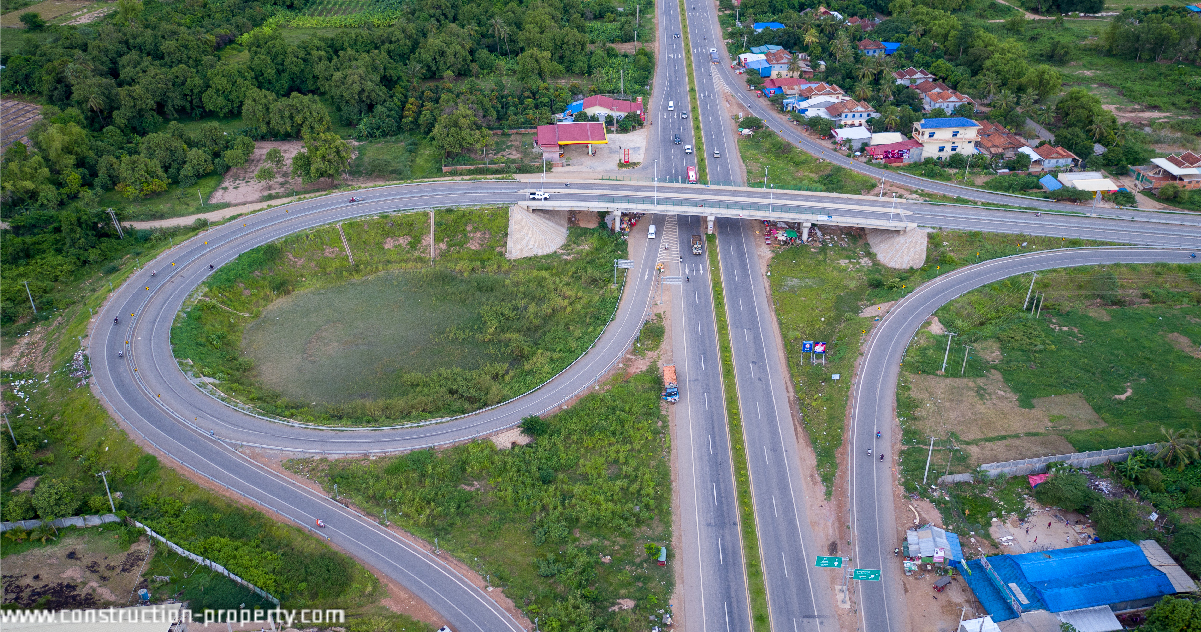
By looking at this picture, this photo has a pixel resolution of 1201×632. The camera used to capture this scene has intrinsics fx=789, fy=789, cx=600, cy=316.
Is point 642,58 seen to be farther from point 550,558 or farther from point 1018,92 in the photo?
point 550,558

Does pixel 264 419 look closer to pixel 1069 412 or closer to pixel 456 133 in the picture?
pixel 456 133

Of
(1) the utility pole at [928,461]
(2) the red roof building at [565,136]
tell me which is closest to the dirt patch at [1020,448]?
(1) the utility pole at [928,461]

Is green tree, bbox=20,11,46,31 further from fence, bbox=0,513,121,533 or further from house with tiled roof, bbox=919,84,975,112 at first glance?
house with tiled roof, bbox=919,84,975,112

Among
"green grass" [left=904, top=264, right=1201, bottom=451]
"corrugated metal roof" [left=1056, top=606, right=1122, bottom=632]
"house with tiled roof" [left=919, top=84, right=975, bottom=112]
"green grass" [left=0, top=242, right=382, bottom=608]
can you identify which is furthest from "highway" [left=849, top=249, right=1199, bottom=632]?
"house with tiled roof" [left=919, top=84, right=975, bottom=112]

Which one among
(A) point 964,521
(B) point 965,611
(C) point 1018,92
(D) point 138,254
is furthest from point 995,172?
(D) point 138,254

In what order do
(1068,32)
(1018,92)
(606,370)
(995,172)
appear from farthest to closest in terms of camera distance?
(1068,32)
(1018,92)
(995,172)
(606,370)
